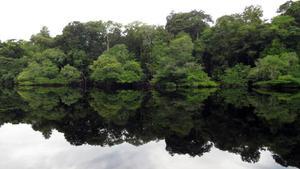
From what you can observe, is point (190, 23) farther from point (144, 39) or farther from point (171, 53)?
point (171, 53)

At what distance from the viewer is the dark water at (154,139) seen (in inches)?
328

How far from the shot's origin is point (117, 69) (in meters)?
42.3

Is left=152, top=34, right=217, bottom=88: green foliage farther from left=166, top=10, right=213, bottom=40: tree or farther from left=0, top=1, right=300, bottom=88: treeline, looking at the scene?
left=166, top=10, right=213, bottom=40: tree

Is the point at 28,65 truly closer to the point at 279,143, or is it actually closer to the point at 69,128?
the point at 69,128

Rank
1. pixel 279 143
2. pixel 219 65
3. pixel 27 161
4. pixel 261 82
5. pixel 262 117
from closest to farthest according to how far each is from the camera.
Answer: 1. pixel 27 161
2. pixel 279 143
3. pixel 262 117
4. pixel 261 82
5. pixel 219 65

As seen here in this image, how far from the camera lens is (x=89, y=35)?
50.6 m

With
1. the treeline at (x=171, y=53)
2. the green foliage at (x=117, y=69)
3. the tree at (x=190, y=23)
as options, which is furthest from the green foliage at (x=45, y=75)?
the tree at (x=190, y=23)

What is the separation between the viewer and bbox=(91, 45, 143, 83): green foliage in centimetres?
4212

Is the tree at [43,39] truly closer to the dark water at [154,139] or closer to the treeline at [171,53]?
the treeline at [171,53]

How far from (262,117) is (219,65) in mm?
29877

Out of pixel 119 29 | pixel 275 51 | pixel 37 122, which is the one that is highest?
pixel 119 29

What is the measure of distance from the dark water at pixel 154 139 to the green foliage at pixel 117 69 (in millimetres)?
24697

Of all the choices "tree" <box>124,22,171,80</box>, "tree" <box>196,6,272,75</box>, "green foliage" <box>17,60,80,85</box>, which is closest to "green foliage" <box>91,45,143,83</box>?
"tree" <box>124,22,171,80</box>

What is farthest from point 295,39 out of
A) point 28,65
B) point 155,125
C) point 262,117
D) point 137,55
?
point 28,65
